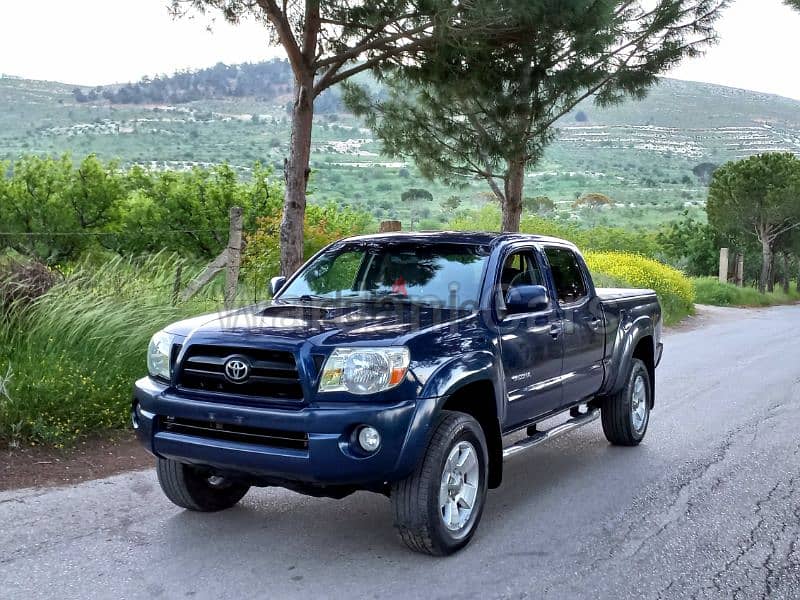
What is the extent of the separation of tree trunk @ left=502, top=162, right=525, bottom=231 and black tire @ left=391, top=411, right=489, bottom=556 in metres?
11.4

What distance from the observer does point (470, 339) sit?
518cm

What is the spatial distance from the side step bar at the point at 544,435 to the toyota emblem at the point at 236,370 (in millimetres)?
1759

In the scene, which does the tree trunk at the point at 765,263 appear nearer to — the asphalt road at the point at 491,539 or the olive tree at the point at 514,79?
the olive tree at the point at 514,79

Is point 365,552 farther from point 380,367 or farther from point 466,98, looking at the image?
point 466,98

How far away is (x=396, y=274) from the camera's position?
6.07 m

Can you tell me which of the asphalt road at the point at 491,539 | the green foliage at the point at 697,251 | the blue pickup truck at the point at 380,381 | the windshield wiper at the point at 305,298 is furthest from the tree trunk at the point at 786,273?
the windshield wiper at the point at 305,298

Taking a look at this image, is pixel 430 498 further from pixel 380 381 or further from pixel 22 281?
pixel 22 281

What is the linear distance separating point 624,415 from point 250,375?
4.00 m

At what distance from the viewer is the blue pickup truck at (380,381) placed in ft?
14.9

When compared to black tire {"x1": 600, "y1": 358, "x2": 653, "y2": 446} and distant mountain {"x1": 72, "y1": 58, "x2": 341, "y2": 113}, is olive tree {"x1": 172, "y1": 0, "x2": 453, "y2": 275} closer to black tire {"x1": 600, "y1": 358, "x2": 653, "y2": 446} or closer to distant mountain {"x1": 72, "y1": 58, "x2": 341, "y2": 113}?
black tire {"x1": 600, "y1": 358, "x2": 653, "y2": 446}

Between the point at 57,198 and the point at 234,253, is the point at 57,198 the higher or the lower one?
the higher one

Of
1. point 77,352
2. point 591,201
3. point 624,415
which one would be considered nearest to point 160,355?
point 77,352

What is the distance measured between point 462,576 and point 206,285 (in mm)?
6998

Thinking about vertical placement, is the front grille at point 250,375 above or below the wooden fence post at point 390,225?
below
